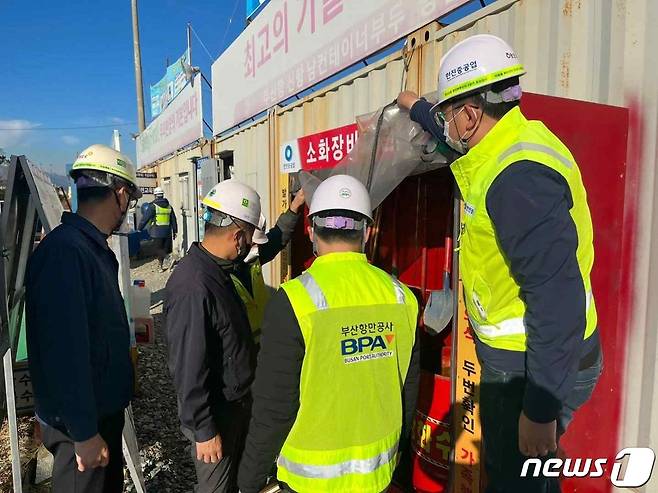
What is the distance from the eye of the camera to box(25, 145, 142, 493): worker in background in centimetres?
→ 175

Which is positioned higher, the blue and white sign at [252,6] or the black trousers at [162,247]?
the blue and white sign at [252,6]

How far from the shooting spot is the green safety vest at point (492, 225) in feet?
4.58

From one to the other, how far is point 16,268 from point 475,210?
2.68 m

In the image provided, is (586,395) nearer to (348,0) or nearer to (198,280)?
(198,280)

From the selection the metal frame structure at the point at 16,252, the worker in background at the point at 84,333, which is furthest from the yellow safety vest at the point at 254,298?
the metal frame structure at the point at 16,252

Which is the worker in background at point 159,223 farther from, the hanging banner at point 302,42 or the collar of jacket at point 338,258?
the collar of jacket at point 338,258

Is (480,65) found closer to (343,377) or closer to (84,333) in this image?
(343,377)

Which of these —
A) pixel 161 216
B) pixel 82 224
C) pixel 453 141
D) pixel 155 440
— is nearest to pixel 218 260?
pixel 82 224

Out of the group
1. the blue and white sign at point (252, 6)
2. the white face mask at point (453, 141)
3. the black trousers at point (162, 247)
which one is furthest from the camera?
the black trousers at point (162, 247)

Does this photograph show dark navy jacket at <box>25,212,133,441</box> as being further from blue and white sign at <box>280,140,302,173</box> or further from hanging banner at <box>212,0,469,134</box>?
hanging banner at <box>212,0,469,134</box>

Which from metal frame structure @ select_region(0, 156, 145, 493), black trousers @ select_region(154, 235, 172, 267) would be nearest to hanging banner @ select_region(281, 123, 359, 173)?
metal frame structure @ select_region(0, 156, 145, 493)

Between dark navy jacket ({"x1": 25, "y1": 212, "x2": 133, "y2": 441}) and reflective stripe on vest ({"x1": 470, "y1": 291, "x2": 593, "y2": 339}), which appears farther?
dark navy jacket ({"x1": 25, "y1": 212, "x2": 133, "y2": 441})

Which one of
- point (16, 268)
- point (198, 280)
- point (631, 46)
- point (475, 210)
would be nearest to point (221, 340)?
point (198, 280)

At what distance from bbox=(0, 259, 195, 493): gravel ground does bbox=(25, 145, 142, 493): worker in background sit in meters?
1.15
